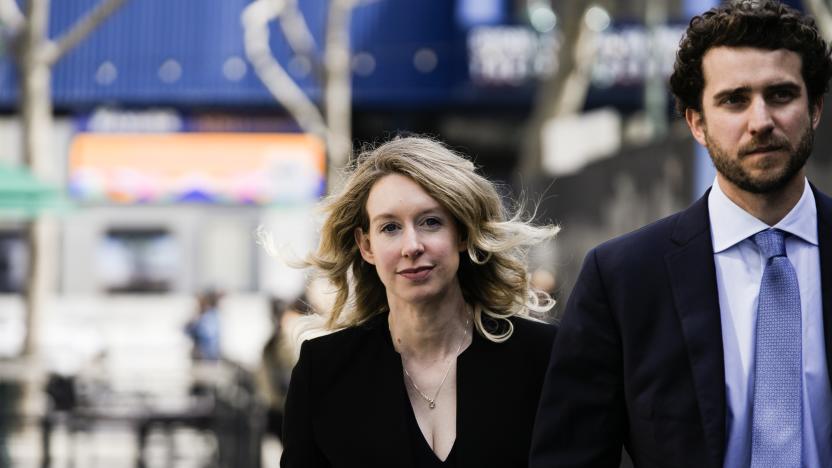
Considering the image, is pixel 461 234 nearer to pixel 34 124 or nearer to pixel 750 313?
pixel 750 313

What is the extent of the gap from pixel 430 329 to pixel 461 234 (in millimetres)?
263

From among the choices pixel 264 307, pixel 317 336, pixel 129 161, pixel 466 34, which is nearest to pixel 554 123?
pixel 466 34

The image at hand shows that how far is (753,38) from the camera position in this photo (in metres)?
3.18

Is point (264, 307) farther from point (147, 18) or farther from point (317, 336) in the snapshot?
point (317, 336)

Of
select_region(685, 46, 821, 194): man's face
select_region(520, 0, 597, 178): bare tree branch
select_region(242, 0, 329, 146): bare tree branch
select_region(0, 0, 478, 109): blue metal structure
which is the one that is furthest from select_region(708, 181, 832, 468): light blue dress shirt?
select_region(0, 0, 478, 109): blue metal structure

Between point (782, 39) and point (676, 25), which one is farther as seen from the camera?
point (676, 25)

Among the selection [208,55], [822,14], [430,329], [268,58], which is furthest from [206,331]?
[430,329]

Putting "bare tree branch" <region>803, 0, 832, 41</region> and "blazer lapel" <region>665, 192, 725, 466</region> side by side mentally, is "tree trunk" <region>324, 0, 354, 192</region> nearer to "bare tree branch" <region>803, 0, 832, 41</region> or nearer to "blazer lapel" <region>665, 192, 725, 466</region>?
"bare tree branch" <region>803, 0, 832, 41</region>

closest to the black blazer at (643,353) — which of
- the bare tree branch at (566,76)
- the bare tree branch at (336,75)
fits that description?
the bare tree branch at (566,76)

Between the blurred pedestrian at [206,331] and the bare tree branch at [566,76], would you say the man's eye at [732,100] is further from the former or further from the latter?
the blurred pedestrian at [206,331]

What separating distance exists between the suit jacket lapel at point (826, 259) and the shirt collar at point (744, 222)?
0.01 m

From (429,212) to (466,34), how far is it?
986 inches

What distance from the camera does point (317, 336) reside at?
426 centimetres

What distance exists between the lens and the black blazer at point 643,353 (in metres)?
3.17
